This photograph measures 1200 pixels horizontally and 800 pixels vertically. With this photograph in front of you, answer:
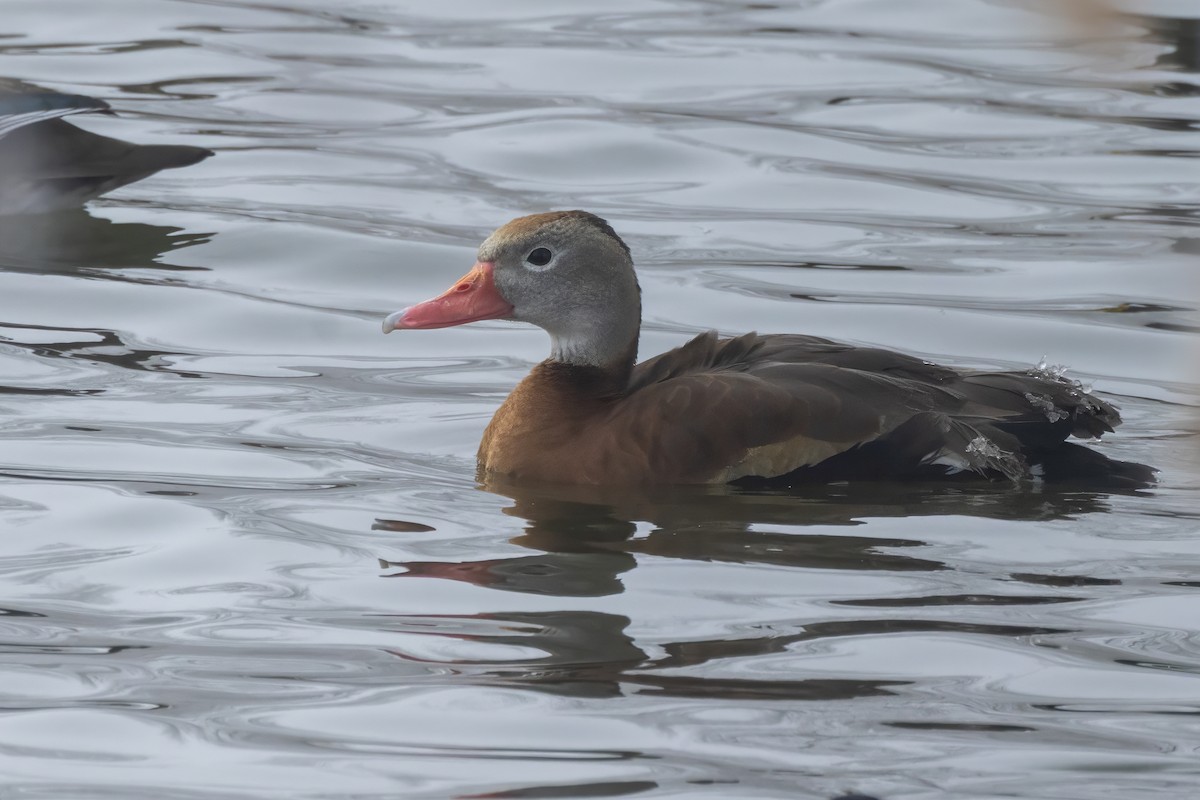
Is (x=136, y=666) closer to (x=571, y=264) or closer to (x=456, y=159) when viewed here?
(x=571, y=264)

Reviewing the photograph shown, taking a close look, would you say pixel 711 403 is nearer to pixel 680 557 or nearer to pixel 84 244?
pixel 680 557

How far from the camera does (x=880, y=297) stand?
9.47 metres

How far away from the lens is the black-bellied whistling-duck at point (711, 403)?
21.6 ft

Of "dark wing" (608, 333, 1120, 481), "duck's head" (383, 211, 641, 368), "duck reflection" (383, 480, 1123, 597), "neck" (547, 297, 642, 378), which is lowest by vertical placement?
"duck reflection" (383, 480, 1123, 597)

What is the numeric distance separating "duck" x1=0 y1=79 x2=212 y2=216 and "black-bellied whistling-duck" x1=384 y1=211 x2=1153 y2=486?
156 inches

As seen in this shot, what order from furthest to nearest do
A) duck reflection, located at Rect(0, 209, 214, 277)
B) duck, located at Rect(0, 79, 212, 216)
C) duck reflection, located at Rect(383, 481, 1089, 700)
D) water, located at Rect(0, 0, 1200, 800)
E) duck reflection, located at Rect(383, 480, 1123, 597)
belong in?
1. duck, located at Rect(0, 79, 212, 216)
2. duck reflection, located at Rect(0, 209, 214, 277)
3. duck reflection, located at Rect(383, 480, 1123, 597)
4. duck reflection, located at Rect(383, 481, 1089, 700)
5. water, located at Rect(0, 0, 1200, 800)

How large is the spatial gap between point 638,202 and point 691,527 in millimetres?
5273

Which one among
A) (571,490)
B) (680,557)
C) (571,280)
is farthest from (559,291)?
(680,557)

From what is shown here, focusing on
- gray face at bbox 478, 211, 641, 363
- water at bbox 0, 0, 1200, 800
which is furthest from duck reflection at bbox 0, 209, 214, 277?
gray face at bbox 478, 211, 641, 363

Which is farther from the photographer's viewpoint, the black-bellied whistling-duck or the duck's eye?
the duck's eye

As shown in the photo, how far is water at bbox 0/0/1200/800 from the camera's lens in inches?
177

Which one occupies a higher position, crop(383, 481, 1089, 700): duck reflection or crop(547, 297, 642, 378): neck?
crop(547, 297, 642, 378): neck

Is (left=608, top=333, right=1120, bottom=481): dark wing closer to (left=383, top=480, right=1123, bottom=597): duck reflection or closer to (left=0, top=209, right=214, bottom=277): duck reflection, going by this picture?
(left=383, top=480, right=1123, bottom=597): duck reflection

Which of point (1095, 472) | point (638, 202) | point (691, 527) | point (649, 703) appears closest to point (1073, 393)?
point (1095, 472)
